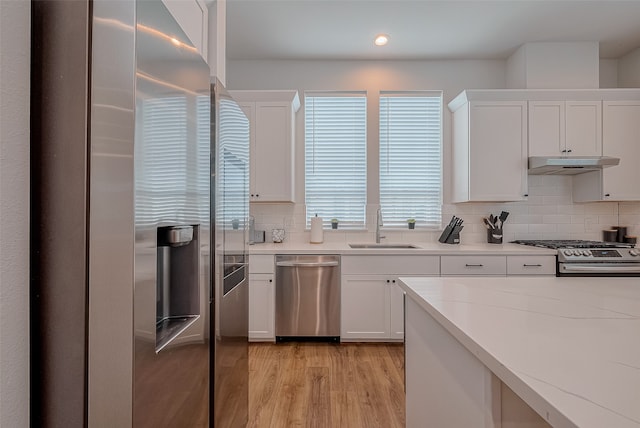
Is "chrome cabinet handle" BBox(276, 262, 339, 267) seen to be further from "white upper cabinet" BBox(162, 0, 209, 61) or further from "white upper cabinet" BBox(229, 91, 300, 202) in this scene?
"white upper cabinet" BBox(162, 0, 209, 61)

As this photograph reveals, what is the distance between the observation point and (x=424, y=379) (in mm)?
1221

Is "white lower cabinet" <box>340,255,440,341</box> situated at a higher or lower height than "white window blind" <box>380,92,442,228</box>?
lower

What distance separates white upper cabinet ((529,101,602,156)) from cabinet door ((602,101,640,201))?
A: 0.09 meters

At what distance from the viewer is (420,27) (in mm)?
3148

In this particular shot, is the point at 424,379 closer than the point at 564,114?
Yes

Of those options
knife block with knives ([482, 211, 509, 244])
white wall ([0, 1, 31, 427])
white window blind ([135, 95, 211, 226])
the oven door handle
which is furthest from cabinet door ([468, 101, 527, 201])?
white wall ([0, 1, 31, 427])

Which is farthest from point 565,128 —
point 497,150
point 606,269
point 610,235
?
point 606,269

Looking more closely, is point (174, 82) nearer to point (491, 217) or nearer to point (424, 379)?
point (424, 379)

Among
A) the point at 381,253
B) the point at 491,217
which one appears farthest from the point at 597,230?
the point at 381,253

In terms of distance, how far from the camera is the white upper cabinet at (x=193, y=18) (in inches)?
53.2

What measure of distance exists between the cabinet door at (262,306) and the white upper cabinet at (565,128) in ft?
8.94

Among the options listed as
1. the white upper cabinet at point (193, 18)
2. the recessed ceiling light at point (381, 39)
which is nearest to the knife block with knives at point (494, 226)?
the recessed ceiling light at point (381, 39)

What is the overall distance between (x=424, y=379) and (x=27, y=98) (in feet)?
4.23

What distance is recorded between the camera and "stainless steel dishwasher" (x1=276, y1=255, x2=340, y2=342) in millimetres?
3152
